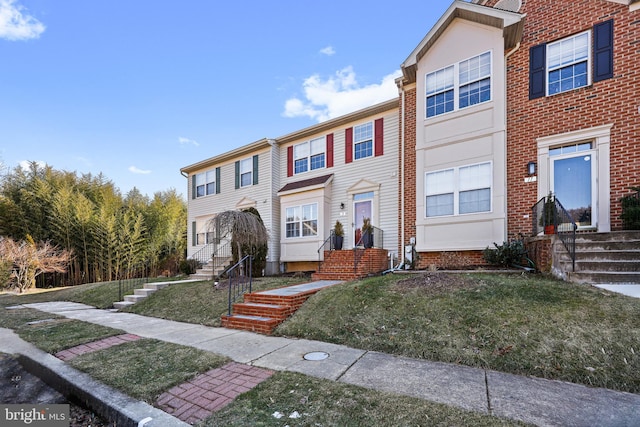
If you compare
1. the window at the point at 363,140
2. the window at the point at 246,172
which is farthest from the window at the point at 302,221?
the window at the point at 246,172

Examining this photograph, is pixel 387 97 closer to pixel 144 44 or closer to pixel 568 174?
pixel 568 174

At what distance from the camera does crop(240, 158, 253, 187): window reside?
585 inches

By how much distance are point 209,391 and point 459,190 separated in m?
7.93

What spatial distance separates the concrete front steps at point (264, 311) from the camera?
5.82 metres

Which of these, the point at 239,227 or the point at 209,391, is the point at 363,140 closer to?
the point at 239,227

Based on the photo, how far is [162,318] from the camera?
24.6 feet

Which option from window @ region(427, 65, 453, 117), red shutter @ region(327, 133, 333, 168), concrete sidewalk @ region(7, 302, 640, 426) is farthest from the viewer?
red shutter @ region(327, 133, 333, 168)

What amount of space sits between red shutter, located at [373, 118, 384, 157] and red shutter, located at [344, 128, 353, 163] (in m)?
1.07

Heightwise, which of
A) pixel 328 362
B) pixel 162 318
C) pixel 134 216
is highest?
pixel 134 216

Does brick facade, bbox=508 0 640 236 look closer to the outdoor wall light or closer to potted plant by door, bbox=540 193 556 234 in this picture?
the outdoor wall light

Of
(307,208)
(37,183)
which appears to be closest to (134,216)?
(37,183)

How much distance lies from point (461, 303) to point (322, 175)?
8.56m

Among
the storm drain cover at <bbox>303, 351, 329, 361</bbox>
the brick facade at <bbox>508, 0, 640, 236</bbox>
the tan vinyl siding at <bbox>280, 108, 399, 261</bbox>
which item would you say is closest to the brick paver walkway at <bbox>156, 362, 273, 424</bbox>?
the storm drain cover at <bbox>303, 351, 329, 361</bbox>

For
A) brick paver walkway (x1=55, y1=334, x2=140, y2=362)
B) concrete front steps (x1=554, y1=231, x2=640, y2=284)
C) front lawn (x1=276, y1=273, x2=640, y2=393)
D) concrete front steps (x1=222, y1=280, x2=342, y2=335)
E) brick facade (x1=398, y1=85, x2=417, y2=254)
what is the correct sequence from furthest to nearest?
1. brick facade (x1=398, y1=85, x2=417, y2=254)
2. concrete front steps (x1=222, y1=280, x2=342, y2=335)
3. concrete front steps (x1=554, y1=231, x2=640, y2=284)
4. brick paver walkway (x1=55, y1=334, x2=140, y2=362)
5. front lawn (x1=276, y1=273, x2=640, y2=393)
